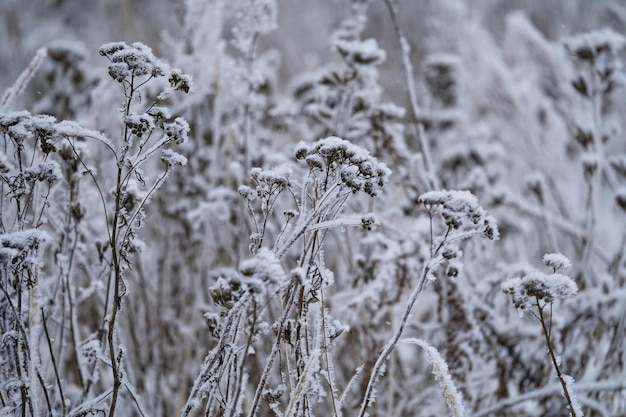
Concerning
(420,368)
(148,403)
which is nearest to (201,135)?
(148,403)

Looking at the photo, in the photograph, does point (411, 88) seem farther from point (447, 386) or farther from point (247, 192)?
point (447, 386)

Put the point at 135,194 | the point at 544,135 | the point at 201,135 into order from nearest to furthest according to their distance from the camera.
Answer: the point at 135,194 < the point at 201,135 < the point at 544,135

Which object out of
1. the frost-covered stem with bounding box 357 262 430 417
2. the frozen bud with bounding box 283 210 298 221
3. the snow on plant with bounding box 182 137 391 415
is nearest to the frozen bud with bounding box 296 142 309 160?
the snow on plant with bounding box 182 137 391 415

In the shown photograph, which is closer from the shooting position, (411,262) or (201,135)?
(411,262)

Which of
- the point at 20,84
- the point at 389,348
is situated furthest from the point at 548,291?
the point at 20,84

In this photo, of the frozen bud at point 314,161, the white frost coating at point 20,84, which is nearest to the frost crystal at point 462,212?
the frozen bud at point 314,161

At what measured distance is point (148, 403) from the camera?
2055mm

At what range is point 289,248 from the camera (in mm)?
1116

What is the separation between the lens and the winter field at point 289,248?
1.11m

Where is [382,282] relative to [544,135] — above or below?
below

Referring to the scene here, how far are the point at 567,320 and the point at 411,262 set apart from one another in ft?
2.29

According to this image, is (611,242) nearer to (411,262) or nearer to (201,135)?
(411,262)

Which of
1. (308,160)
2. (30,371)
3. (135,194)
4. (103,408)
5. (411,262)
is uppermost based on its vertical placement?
(135,194)

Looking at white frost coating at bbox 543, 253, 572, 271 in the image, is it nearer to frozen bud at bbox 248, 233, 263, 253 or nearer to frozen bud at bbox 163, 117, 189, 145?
frozen bud at bbox 248, 233, 263, 253
